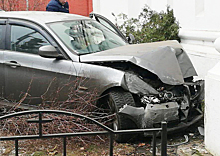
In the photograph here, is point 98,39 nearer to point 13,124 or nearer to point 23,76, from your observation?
point 23,76

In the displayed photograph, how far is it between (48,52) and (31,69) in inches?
15.5

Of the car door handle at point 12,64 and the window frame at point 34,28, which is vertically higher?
the window frame at point 34,28

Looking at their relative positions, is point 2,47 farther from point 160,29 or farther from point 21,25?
point 160,29

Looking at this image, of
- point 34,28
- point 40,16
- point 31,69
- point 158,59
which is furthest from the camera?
point 40,16

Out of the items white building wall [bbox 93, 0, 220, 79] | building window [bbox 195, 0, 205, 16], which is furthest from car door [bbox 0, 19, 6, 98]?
building window [bbox 195, 0, 205, 16]

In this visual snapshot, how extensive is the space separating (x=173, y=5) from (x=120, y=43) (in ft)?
12.4

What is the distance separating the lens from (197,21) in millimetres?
8164

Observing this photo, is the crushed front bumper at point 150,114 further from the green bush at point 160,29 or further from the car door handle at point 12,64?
the green bush at point 160,29

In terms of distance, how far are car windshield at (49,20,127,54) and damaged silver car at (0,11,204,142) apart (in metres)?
0.02

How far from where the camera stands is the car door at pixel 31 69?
16.2 ft

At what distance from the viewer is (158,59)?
16.2 ft

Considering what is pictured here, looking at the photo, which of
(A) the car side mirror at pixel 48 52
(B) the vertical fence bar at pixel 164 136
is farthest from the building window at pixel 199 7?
(B) the vertical fence bar at pixel 164 136

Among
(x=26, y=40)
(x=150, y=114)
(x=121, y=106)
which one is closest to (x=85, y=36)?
(x=26, y=40)

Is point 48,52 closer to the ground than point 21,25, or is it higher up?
closer to the ground
